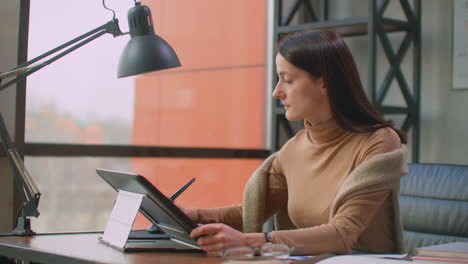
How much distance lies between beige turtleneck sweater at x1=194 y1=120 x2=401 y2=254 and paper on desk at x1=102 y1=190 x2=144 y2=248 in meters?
0.35

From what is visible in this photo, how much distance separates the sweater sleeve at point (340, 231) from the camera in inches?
62.8

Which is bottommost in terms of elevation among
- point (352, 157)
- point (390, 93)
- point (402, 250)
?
point (402, 250)

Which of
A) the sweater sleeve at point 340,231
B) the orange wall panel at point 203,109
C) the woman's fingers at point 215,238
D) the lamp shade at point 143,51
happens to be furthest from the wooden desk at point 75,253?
the orange wall panel at point 203,109

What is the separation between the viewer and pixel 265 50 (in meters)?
4.28

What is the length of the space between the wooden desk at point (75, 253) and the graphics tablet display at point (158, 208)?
0.07 m

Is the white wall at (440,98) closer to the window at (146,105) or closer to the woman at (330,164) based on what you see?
the window at (146,105)

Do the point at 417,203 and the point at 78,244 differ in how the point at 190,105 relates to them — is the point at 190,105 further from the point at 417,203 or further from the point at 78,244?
the point at 78,244

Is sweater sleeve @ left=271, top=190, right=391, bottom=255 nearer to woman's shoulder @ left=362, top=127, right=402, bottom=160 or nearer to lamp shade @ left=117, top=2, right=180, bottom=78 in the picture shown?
woman's shoulder @ left=362, top=127, right=402, bottom=160

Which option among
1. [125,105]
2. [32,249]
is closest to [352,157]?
[32,249]

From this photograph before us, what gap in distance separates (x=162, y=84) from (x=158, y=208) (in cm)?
206

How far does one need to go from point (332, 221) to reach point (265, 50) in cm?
271

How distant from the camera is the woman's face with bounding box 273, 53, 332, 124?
186 centimetres

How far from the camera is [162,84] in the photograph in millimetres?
3662

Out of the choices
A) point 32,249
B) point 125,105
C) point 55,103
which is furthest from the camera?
point 125,105
